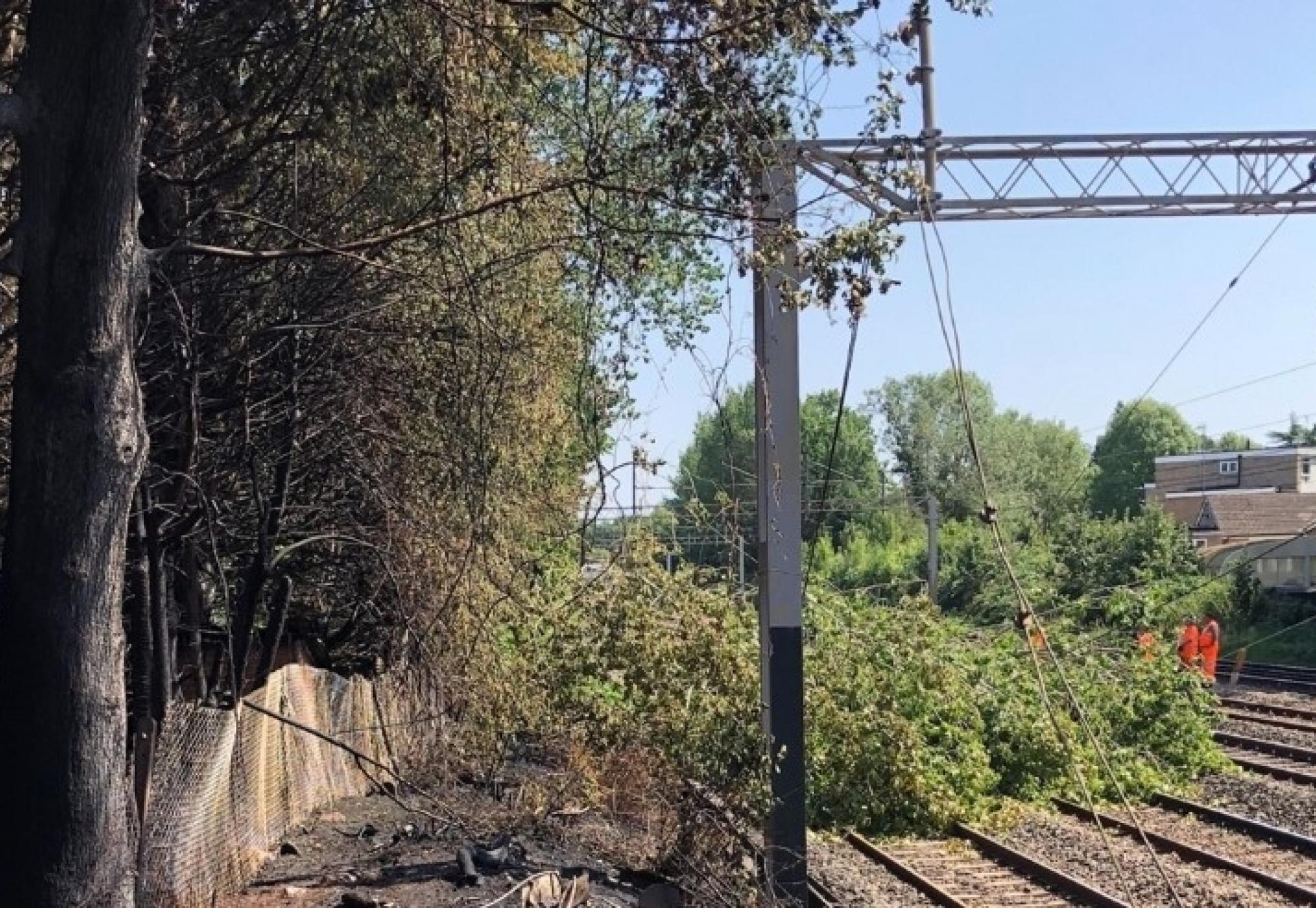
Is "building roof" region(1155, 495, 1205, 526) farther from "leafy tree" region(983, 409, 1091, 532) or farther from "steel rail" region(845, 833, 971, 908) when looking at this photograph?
"steel rail" region(845, 833, 971, 908)

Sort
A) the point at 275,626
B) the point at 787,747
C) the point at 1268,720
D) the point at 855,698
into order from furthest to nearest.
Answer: the point at 1268,720 < the point at 855,698 < the point at 275,626 < the point at 787,747

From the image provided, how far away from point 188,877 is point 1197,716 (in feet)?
60.2

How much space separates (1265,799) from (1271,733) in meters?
7.30

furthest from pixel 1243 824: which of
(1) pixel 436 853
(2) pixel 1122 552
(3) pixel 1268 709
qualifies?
(2) pixel 1122 552

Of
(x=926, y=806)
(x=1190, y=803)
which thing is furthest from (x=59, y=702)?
(x=1190, y=803)

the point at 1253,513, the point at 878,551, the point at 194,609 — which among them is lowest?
the point at 194,609

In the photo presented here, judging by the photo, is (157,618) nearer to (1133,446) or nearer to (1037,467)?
(1037,467)

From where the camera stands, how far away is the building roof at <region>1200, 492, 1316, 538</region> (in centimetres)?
8269

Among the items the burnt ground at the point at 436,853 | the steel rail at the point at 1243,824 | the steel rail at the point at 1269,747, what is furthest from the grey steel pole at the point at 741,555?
the steel rail at the point at 1269,747

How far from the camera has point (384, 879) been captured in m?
10.5

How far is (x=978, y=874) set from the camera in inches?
641

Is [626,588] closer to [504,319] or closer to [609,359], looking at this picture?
[504,319]

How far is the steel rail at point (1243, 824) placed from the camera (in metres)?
16.5

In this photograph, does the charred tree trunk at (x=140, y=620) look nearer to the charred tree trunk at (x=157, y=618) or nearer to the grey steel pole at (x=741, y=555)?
the charred tree trunk at (x=157, y=618)
